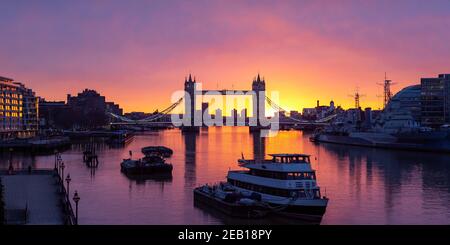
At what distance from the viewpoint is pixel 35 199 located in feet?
65.3

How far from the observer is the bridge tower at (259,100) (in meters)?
167

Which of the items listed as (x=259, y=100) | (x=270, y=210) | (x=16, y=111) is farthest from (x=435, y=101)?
(x=259, y=100)

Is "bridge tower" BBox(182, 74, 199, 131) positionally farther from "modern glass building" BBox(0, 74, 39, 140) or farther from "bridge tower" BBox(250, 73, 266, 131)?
"modern glass building" BBox(0, 74, 39, 140)

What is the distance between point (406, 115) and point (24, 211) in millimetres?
63994

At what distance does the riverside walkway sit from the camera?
52.3ft

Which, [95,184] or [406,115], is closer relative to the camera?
[95,184]

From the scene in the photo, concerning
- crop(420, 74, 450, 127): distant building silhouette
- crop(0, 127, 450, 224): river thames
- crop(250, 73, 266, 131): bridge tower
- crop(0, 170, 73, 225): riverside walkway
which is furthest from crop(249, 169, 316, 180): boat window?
crop(250, 73, 266, 131): bridge tower

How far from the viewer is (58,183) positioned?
25156 mm

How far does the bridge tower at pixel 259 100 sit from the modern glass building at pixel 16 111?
81997 mm

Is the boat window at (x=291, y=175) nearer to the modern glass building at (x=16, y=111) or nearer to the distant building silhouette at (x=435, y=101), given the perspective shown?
the modern glass building at (x=16, y=111)

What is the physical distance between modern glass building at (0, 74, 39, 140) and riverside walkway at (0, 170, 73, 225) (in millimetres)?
48025

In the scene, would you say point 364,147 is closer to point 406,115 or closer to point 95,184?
point 406,115

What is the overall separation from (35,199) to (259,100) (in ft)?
563
